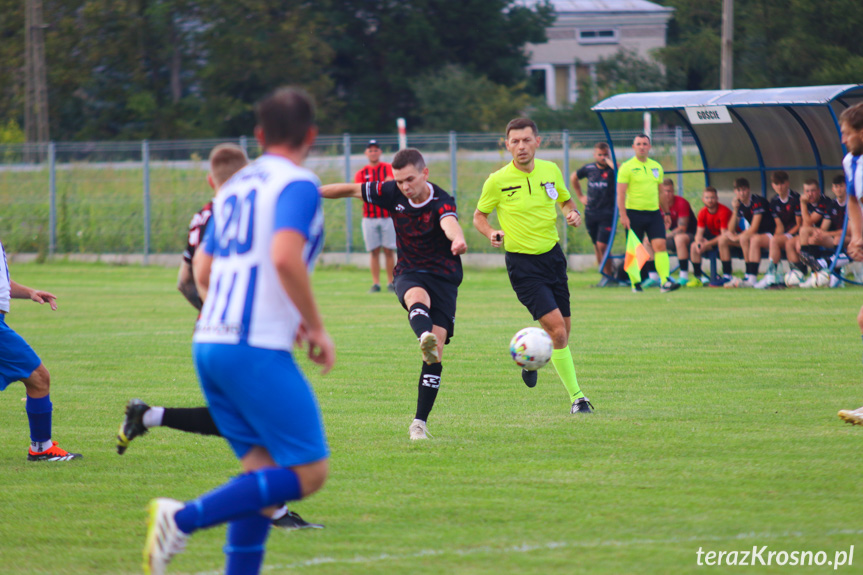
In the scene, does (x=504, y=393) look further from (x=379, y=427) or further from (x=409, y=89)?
(x=409, y=89)

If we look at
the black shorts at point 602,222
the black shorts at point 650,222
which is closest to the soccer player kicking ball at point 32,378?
the black shorts at point 650,222

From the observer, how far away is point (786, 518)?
15.2ft

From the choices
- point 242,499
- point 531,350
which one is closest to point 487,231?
point 531,350

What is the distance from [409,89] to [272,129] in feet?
153

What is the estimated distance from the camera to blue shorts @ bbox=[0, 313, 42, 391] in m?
6.11

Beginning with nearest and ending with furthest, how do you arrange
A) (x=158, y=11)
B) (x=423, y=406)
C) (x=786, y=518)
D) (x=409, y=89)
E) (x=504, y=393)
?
(x=786, y=518) < (x=423, y=406) < (x=504, y=393) < (x=158, y=11) < (x=409, y=89)

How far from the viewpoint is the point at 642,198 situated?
593 inches

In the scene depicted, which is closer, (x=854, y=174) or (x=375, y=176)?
(x=854, y=174)

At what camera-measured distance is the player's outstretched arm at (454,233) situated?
608cm

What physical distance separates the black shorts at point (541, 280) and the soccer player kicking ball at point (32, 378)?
3.21 metres

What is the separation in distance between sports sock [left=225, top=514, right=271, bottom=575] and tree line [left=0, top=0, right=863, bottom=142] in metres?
42.2

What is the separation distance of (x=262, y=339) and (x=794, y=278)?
13537mm

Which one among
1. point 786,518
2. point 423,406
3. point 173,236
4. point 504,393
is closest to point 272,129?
point 786,518

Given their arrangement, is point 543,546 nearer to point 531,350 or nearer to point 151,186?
point 531,350
